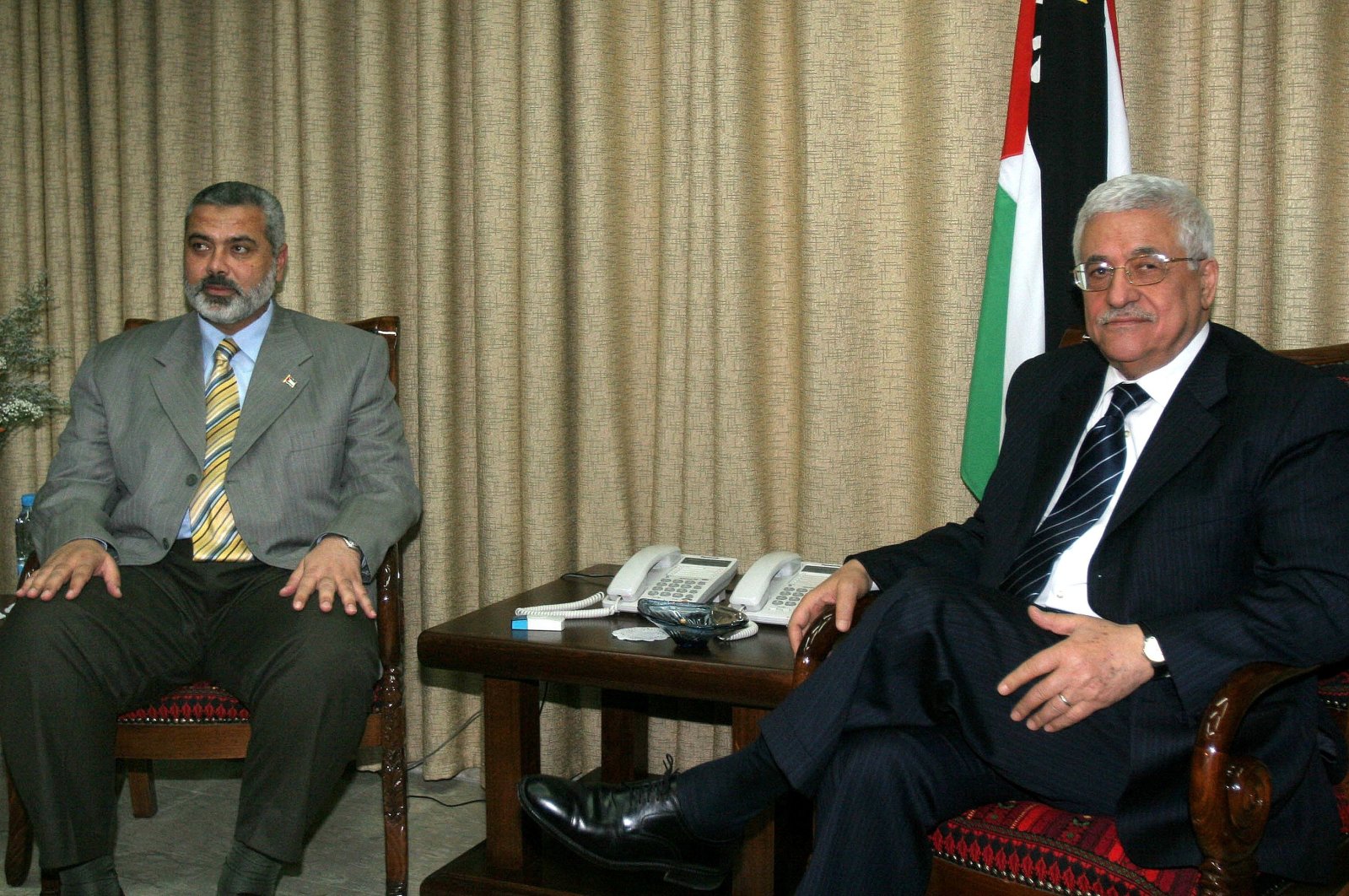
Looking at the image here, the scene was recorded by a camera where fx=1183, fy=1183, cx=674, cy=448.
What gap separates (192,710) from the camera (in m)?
2.46

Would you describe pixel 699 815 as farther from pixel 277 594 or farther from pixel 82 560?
pixel 82 560

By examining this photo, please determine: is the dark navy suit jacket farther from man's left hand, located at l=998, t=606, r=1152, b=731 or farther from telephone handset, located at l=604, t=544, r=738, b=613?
telephone handset, located at l=604, t=544, r=738, b=613

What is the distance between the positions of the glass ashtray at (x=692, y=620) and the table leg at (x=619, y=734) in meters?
0.60

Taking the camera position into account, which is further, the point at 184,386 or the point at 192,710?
the point at 184,386

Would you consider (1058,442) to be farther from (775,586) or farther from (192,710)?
(192,710)

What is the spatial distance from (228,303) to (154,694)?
36.8 inches

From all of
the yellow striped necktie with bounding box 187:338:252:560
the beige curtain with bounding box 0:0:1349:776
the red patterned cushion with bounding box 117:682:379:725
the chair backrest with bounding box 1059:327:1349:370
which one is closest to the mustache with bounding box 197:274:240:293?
the yellow striped necktie with bounding box 187:338:252:560

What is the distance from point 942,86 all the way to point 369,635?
71.8 inches

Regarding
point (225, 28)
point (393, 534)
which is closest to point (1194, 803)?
point (393, 534)

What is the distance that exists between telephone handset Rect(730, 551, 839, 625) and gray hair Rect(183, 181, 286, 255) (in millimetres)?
1438

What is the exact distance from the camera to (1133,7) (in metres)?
2.70

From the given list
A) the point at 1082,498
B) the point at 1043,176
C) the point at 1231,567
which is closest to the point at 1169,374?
the point at 1082,498

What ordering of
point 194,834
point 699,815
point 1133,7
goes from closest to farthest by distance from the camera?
point 699,815, point 1133,7, point 194,834

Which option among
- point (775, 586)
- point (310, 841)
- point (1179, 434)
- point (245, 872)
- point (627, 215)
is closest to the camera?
point (1179, 434)
